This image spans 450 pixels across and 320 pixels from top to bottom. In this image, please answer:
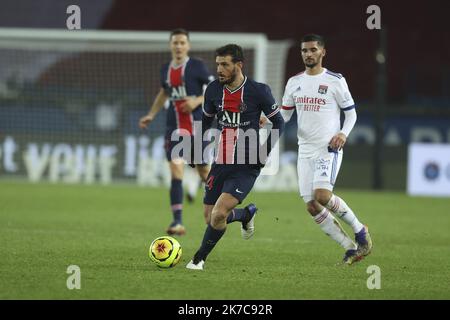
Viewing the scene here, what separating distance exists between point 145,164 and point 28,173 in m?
2.41

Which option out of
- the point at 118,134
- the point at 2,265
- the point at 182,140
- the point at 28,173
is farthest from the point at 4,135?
the point at 2,265

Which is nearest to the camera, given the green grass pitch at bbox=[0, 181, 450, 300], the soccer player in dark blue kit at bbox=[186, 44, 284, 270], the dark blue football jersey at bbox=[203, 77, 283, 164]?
the green grass pitch at bbox=[0, 181, 450, 300]

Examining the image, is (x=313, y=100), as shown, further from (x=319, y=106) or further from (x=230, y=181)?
(x=230, y=181)

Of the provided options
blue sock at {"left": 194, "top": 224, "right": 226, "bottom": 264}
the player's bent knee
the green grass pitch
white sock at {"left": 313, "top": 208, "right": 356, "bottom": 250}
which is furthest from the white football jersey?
blue sock at {"left": 194, "top": 224, "right": 226, "bottom": 264}

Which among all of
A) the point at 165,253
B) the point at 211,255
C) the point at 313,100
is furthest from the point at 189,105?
the point at 165,253

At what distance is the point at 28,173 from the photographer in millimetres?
19625

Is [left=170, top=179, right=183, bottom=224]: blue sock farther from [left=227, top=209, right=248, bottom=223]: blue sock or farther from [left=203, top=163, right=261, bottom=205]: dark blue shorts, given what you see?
[left=203, top=163, right=261, bottom=205]: dark blue shorts

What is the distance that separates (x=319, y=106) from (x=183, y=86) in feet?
9.74

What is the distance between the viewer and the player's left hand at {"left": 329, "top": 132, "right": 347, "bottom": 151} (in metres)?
8.37

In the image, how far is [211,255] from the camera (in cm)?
891

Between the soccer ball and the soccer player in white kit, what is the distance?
1.39 meters

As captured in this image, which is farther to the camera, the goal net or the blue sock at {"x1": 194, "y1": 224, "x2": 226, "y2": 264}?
the goal net
